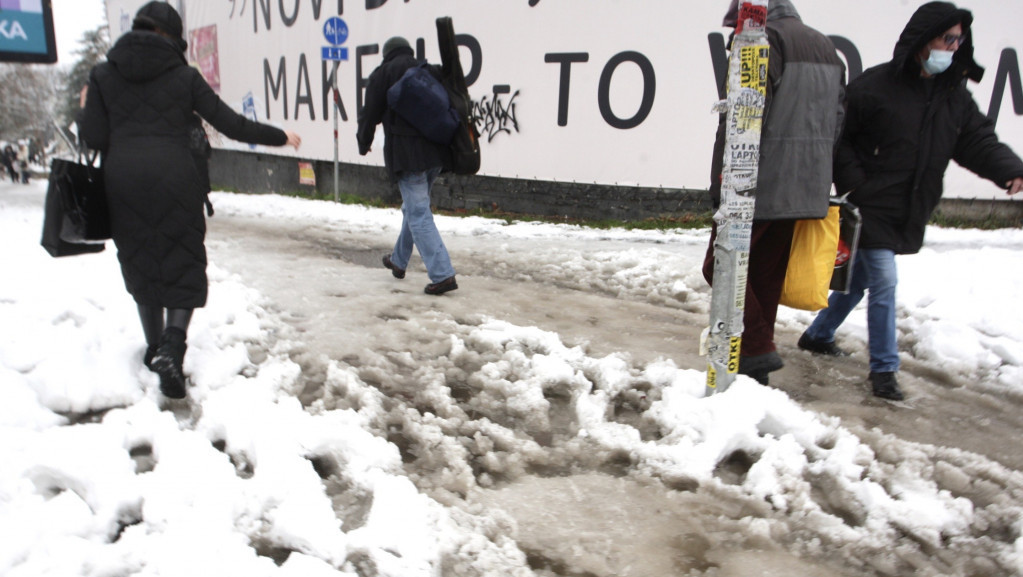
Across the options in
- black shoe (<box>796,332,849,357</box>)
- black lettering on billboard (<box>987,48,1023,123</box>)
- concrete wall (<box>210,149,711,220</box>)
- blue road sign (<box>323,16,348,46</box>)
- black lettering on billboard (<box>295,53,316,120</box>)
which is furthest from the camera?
black lettering on billboard (<box>295,53,316,120</box>)

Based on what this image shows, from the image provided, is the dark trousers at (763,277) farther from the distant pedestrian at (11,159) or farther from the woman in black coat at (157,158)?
the distant pedestrian at (11,159)

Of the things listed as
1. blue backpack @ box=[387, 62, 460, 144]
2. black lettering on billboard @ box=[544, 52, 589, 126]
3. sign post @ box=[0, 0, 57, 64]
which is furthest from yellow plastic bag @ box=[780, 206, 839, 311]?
sign post @ box=[0, 0, 57, 64]

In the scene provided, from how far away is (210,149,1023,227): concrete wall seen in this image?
27.2 ft

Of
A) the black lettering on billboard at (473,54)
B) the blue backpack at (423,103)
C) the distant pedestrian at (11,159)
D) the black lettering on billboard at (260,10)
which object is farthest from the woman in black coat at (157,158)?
the distant pedestrian at (11,159)

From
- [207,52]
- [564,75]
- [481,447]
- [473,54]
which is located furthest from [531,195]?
[207,52]

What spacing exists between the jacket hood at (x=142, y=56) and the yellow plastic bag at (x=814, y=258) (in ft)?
9.99

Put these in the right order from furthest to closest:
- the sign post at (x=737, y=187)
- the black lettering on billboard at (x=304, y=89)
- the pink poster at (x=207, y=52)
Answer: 1. the pink poster at (x=207, y=52)
2. the black lettering on billboard at (x=304, y=89)
3. the sign post at (x=737, y=187)

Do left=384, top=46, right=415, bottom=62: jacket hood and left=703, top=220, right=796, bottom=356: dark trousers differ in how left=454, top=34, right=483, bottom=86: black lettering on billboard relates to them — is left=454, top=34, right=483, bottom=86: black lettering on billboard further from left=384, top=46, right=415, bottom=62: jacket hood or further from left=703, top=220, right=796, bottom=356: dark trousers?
left=703, top=220, right=796, bottom=356: dark trousers

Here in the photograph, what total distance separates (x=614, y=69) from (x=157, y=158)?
24.5 feet

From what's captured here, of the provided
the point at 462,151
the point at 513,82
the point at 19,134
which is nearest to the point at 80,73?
the point at 19,134

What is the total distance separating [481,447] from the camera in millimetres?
2648

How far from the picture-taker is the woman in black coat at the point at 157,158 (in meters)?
2.75

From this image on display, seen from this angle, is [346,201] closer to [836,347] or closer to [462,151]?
[462,151]

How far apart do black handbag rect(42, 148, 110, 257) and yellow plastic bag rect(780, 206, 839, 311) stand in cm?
324
